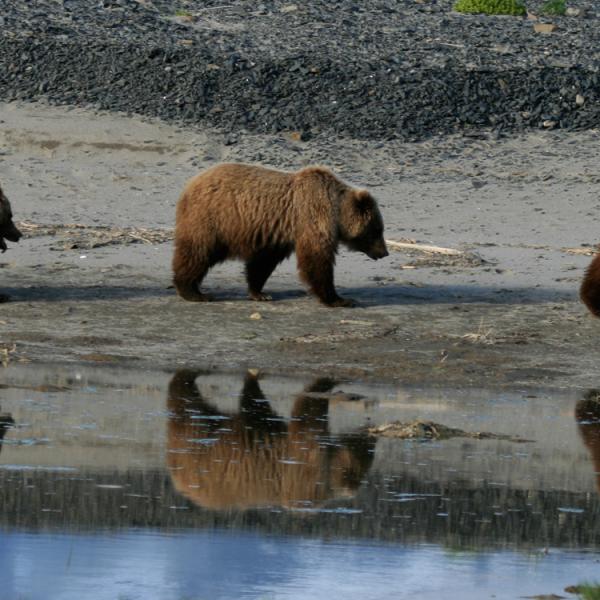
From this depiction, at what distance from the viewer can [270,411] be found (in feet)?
32.6

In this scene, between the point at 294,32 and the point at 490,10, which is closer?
the point at 294,32

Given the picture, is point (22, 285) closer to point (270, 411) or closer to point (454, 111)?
point (270, 411)

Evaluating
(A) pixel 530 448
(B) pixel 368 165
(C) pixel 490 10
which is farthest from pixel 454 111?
(A) pixel 530 448

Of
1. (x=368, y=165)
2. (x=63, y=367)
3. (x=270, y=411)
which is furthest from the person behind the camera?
(x=368, y=165)

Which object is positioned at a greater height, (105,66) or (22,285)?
(105,66)

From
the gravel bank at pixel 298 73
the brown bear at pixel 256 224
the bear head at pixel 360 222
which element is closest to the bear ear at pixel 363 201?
the bear head at pixel 360 222

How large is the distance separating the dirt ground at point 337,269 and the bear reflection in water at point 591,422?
2.01ft

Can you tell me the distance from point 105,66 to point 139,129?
1575mm

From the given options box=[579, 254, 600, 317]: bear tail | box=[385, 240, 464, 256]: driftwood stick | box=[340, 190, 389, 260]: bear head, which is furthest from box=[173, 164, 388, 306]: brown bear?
box=[385, 240, 464, 256]: driftwood stick

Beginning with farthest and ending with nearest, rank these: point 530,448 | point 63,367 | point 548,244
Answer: point 548,244
point 63,367
point 530,448

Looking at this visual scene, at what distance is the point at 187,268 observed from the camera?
45.1 feet

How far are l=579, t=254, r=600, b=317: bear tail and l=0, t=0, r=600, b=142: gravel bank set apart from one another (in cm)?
727

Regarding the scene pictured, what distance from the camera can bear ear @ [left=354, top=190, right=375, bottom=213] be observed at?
46.3ft

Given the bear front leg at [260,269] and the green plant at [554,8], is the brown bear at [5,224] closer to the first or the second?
the bear front leg at [260,269]
